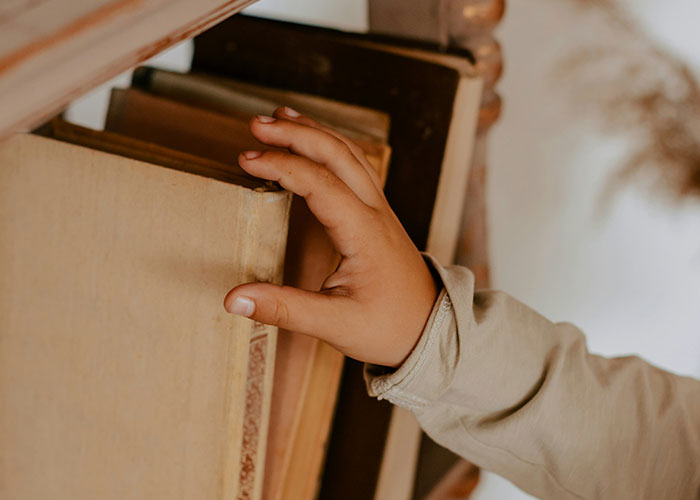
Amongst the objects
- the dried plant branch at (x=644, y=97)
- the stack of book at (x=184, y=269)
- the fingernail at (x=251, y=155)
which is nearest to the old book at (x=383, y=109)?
the stack of book at (x=184, y=269)

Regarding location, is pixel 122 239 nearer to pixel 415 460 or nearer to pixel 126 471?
pixel 126 471

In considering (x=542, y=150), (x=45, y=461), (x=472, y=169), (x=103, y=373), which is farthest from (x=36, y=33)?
(x=542, y=150)

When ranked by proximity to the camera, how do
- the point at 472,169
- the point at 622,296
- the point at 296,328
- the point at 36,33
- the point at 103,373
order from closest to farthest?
the point at 36,33, the point at 296,328, the point at 103,373, the point at 472,169, the point at 622,296

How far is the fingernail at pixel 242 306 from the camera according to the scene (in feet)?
1.30

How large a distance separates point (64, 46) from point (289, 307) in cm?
20

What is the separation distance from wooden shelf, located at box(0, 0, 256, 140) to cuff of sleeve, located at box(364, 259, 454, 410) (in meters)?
0.27

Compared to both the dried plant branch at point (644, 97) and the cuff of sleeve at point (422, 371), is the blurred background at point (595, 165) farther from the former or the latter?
the cuff of sleeve at point (422, 371)

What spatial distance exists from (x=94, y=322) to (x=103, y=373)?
45 mm

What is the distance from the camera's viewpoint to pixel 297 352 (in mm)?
597

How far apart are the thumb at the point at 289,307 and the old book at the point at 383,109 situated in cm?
27

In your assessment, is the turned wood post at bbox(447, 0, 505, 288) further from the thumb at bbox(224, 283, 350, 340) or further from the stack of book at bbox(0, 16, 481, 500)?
the thumb at bbox(224, 283, 350, 340)

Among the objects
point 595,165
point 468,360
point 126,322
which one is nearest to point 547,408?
point 468,360

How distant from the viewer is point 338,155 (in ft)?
1.45

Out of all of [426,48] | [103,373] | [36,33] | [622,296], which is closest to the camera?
[36,33]
